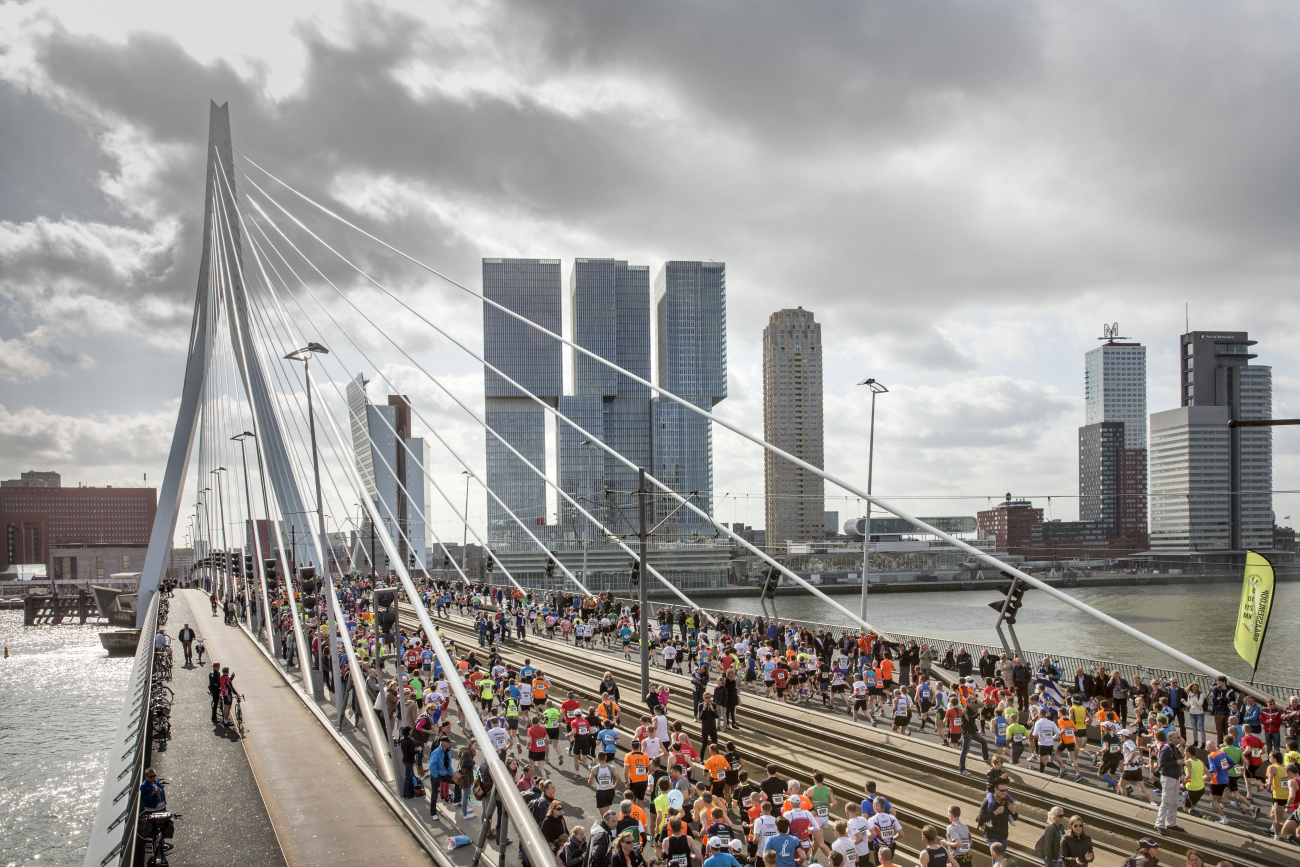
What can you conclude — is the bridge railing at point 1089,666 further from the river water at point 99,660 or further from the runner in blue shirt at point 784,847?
the river water at point 99,660

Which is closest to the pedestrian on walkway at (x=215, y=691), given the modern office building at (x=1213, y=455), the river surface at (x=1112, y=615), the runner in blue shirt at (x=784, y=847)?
the runner in blue shirt at (x=784, y=847)

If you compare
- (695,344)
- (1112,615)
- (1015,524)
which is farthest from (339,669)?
(1015,524)

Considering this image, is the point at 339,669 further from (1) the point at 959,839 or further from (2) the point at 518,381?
(2) the point at 518,381

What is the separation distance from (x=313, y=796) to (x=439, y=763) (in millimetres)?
2853

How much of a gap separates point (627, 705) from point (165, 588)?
6487cm

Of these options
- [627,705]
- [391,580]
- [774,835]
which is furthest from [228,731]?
[391,580]

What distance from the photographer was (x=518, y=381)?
504ft

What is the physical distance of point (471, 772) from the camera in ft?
43.4

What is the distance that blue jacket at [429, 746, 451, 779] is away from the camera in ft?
43.7

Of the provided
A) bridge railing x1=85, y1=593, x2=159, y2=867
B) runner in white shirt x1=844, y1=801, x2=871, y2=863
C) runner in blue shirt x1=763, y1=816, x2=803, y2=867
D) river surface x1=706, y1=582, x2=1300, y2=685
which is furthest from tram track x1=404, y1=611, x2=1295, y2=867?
river surface x1=706, y1=582, x2=1300, y2=685

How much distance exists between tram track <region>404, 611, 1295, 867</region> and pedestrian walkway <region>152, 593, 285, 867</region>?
816cm

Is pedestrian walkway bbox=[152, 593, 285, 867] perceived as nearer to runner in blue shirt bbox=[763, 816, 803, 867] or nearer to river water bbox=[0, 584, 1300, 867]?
river water bbox=[0, 584, 1300, 867]

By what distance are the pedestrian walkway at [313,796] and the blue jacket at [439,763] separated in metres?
0.89

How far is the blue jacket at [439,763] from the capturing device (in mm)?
13320
